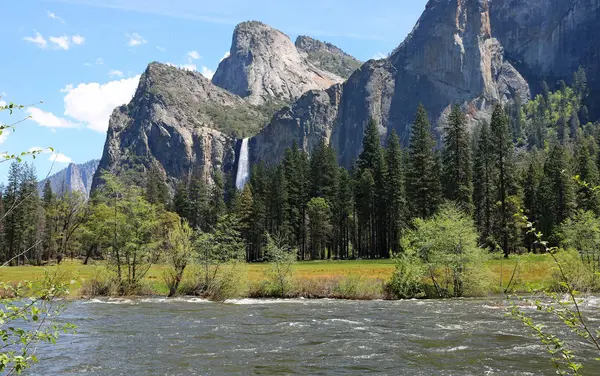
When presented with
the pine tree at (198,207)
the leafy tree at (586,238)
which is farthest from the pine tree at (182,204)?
the leafy tree at (586,238)

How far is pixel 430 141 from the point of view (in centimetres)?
6275

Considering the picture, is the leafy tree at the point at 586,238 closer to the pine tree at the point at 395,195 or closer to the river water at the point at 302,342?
the river water at the point at 302,342

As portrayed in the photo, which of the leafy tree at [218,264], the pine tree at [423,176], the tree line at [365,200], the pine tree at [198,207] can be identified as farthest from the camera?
the pine tree at [198,207]

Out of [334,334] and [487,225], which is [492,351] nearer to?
[334,334]

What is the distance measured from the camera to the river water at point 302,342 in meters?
14.1

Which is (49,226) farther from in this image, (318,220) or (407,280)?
(407,280)

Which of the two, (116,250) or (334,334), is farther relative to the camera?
(116,250)

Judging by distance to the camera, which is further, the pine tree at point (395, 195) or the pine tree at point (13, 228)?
the pine tree at point (13, 228)

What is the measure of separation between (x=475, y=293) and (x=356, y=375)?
63.3 ft

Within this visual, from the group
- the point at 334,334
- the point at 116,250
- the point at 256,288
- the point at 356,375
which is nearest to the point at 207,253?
the point at 256,288

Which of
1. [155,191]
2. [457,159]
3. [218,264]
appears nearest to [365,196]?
[457,159]

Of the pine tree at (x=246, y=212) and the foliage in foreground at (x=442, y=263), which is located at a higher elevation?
the pine tree at (x=246, y=212)

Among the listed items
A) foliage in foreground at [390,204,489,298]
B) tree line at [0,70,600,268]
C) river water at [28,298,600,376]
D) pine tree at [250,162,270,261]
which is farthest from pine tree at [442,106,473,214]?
river water at [28,298,600,376]

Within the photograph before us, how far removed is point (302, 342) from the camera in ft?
58.0
